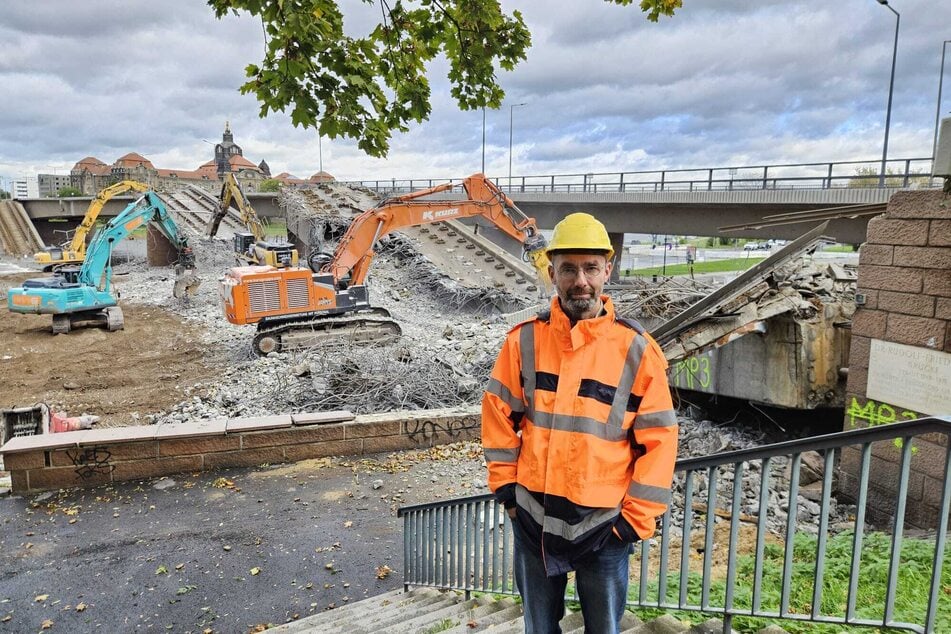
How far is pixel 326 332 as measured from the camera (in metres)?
14.4

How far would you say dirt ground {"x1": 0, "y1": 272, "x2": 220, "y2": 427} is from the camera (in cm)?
1131

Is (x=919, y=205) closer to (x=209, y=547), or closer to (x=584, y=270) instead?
(x=584, y=270)

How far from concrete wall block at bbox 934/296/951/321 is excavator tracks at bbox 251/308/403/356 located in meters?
10.9

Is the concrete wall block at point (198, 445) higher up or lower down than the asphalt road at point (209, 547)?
higher up

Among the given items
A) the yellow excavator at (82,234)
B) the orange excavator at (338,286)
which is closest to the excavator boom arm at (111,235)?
the yellow excavator at (82,234)

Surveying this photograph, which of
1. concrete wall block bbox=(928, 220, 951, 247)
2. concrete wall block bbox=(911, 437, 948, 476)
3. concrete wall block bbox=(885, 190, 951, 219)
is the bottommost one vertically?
concrete wall block bbox=(911, 437, 948, 476)

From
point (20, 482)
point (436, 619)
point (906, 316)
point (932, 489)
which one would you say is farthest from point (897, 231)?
point (20, 482)

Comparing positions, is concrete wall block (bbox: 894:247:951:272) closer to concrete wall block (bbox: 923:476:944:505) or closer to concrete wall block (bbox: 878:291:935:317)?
concrete wall block (bbox: 878:291:935:317)

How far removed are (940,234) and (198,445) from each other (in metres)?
8.54

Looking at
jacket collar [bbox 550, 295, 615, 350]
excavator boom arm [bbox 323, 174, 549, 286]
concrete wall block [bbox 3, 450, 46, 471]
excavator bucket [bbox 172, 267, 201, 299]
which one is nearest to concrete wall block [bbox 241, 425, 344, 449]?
concrete wall block [bbox 3, 450, 46, 471]

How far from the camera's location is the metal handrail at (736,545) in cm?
223

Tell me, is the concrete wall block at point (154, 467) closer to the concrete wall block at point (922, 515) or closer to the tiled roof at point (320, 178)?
the concrete wall block at point (922, 515)

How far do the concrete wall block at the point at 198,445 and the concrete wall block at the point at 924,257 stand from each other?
791 cm

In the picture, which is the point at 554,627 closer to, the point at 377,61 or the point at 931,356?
the point at 377,61
